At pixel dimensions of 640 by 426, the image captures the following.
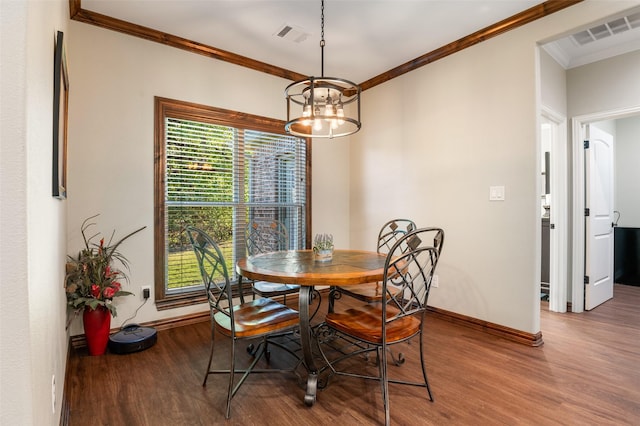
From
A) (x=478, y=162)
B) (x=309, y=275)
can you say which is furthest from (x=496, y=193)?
(x=309, y=275)

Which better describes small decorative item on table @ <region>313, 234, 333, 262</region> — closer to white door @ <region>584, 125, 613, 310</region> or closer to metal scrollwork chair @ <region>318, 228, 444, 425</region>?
metal scrollwork chair @ <region>318, 228, 444, 425</region>

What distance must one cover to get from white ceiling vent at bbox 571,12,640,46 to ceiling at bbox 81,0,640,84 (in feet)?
0.41

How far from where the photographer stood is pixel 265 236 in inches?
141

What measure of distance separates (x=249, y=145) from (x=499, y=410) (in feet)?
10.2

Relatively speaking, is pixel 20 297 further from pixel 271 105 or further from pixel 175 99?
pixel 271 105

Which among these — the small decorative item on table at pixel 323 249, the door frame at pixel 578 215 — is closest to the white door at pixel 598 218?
the door frame at pixel 578 215

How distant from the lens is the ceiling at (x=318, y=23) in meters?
2.57

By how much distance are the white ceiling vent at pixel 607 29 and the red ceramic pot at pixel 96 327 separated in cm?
461

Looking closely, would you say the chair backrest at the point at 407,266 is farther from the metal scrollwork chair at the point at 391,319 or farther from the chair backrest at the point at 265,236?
the chair backrest at the point at 265,236

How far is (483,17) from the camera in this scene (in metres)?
2.76

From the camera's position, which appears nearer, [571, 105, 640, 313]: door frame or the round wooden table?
the round wooden table

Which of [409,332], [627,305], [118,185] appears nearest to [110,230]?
[118,185]

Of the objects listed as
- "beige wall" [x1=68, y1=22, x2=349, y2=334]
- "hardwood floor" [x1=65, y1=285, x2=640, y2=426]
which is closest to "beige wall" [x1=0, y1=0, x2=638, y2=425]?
"beige wall" [x1=68, y1=22, x2=349, y2=334]

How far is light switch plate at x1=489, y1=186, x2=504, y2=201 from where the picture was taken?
112 inches
